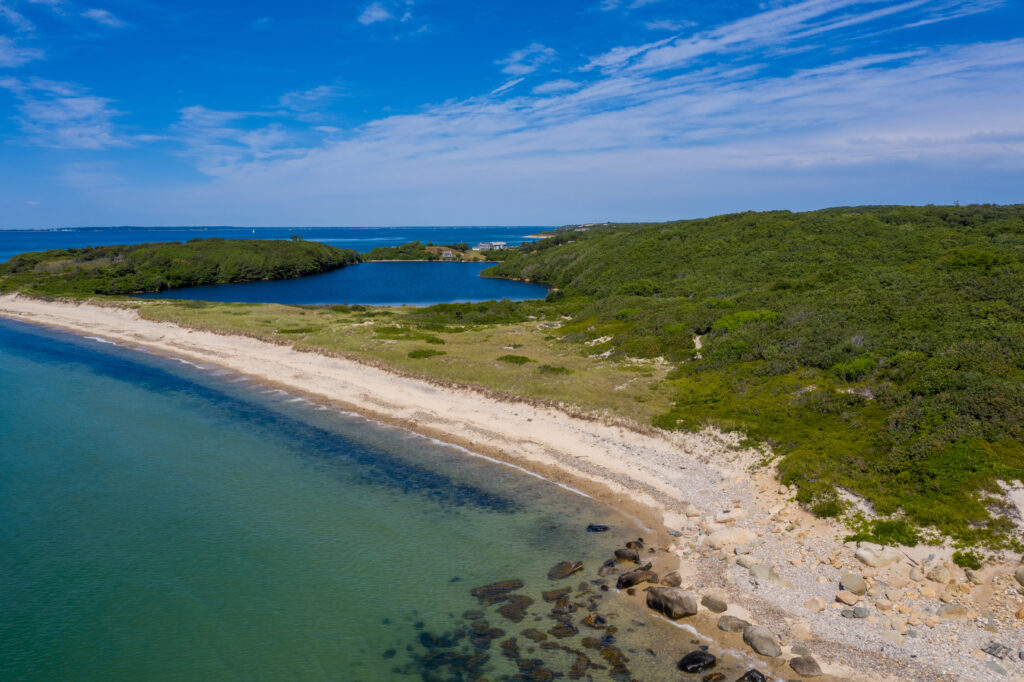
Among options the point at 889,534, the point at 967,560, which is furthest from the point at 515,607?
the point at 967,560

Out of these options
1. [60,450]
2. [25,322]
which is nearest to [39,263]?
[25,322]

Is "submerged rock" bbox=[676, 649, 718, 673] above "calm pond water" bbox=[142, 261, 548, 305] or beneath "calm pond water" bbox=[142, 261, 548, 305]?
beneath

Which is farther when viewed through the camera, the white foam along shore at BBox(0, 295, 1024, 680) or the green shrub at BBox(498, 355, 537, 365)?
the green shrub at BBox(498, 355, 537, 365)

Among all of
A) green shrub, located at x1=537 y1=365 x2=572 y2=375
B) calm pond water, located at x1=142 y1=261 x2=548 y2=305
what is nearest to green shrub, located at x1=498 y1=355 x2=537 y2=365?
green shrub, located at x1=537 y1=365 x2=572 y2=375

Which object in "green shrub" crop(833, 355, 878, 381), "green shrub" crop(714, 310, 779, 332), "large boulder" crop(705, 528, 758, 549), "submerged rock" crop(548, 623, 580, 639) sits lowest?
"submerged rock" crop(548, 623, 580, 639)

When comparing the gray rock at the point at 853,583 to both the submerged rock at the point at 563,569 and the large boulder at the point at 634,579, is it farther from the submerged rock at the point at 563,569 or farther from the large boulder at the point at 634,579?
the submerged rock at the point at 563,569

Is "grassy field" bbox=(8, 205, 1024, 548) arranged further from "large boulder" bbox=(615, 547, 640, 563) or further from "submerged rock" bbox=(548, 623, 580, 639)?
"submerged rock" bbox=(548, 623, 580, 639)

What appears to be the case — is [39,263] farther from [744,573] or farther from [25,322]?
[744,573]
